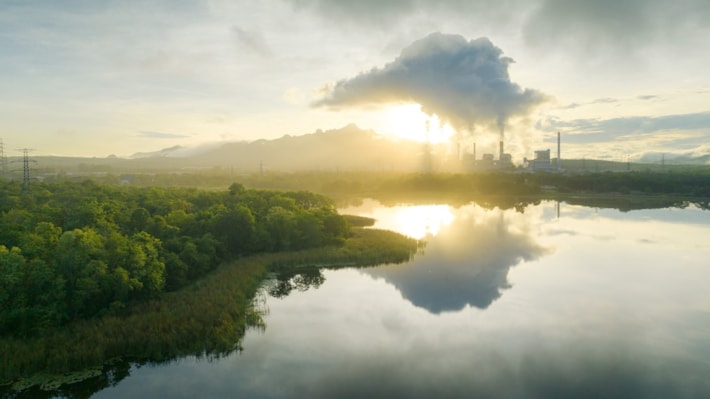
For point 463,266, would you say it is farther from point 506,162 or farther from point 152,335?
point 506,162

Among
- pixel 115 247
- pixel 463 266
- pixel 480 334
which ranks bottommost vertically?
pixel 480 334

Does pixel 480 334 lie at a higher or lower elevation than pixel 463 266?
lower

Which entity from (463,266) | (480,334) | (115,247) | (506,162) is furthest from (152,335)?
(506,162)

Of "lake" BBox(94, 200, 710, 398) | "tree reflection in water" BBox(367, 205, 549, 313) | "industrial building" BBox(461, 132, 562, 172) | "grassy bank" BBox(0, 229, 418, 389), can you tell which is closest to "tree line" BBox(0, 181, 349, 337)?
"grassy bank" BBox(0, 229, 418, 389)

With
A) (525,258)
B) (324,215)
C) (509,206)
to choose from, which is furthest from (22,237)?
(509,206)

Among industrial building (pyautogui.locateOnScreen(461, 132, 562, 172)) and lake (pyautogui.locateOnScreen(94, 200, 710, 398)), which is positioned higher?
industrial building (pyautogui.locateOnScreen(461, 132, 562, 172))

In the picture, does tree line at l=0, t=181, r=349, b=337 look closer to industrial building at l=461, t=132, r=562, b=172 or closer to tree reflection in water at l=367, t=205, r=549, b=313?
tree reflection in water at l=367, t=205, r=549, b=313
